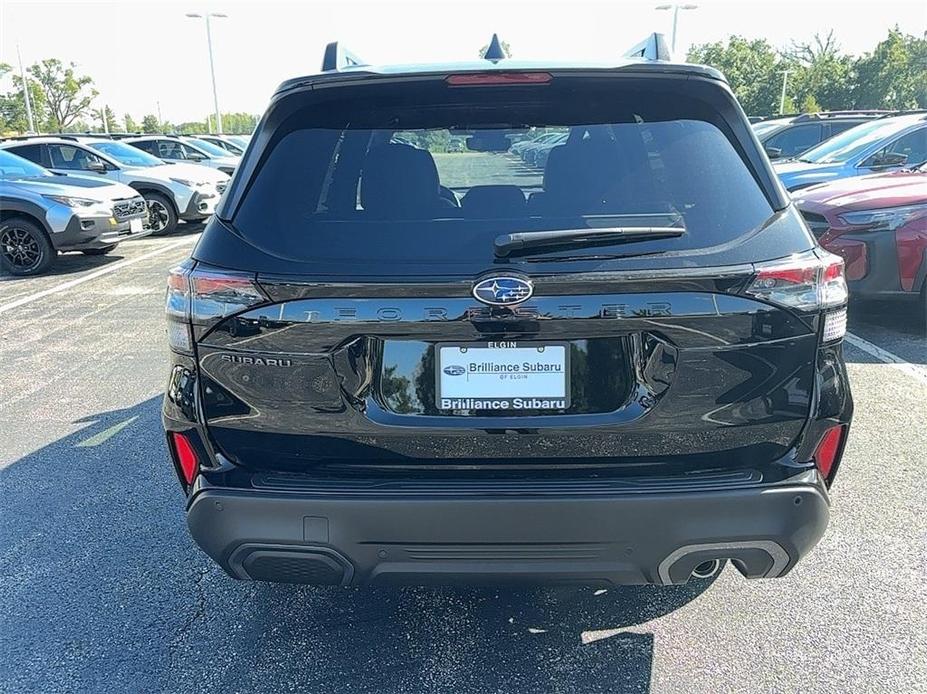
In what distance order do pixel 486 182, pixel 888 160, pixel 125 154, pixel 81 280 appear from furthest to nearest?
pixel 125 154, pixel 81 280, pixel 888 160, pixel 486 182

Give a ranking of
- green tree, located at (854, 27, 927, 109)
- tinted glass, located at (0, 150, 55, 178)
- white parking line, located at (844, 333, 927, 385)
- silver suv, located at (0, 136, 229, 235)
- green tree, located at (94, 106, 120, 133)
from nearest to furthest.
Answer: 1. white parking line, located at (844, 333, 927, 385)
2. tinted glass, located at (0, 150, 55, 178)
3. silver suv, located at (0, 136, 229, 235)
4. green tree, located at (854, 27, 927, 109)
5. green tree, located at (94, 106, 120, 133)

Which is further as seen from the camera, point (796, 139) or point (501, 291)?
point (796, 139)

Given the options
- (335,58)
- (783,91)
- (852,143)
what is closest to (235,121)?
(783,91)

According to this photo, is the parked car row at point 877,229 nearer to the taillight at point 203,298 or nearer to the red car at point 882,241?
the red car at point 882,241

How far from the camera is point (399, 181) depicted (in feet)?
7.34

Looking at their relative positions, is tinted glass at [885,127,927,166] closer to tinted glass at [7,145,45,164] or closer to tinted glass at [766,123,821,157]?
tinted glass at [766,123,821,157]

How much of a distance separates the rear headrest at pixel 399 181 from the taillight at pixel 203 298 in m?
0.41

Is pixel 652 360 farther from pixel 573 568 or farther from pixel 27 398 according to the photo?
pixel 27 398

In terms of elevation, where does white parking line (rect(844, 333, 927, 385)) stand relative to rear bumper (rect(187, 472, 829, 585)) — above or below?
below

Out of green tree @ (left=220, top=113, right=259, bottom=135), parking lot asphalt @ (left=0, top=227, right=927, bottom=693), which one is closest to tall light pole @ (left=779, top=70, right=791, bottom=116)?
parking lot asphalt @ (left=0, top=227, right=927, bottom=693)

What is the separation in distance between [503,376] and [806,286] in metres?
0.84

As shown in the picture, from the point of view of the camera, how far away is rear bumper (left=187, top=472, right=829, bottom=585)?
1987mm

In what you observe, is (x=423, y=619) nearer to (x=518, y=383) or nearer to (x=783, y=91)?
(x=518, y=383)

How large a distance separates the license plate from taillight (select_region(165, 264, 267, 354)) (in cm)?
53
